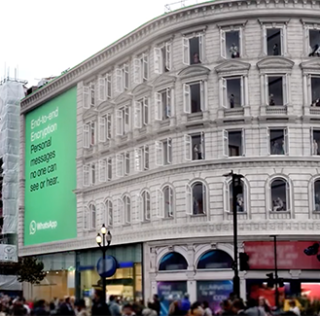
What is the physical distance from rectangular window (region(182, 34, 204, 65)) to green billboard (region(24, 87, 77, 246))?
14523 mm

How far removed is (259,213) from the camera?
4766 centimetres

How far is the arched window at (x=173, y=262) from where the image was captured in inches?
1960

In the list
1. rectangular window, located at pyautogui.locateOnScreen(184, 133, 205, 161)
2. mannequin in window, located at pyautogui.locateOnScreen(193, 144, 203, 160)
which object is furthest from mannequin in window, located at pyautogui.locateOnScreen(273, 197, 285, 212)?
rectangular window, located at pyautogui.locateOnScreen(184, 133, 205, 161)

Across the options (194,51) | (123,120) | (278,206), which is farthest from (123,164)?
(278,206)

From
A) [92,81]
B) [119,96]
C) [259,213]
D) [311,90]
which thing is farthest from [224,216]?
[92,81]

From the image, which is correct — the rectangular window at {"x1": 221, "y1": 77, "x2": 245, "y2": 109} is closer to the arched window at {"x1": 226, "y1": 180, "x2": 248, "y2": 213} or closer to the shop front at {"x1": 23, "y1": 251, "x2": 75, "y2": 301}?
the arched window at {"x1": 226, "y1": 180, "x2": 248, "y2": 213}

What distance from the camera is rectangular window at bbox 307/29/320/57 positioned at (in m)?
49.8

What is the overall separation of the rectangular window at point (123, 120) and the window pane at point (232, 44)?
375 inches

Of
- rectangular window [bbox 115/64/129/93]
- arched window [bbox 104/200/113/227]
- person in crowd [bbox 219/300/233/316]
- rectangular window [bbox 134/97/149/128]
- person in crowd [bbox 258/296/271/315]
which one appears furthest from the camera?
arched window [bbox 104/200/113/227]

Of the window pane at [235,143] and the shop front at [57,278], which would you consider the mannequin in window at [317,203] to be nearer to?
the window pane at [235,143]

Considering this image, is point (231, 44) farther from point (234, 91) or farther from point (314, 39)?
point (314, 39)

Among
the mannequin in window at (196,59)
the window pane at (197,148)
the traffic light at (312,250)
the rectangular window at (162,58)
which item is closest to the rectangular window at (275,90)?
the mannequin in window at (196,59)

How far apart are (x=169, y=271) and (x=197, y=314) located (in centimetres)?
2701

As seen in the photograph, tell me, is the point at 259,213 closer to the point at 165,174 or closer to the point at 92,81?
the point at 165,174
